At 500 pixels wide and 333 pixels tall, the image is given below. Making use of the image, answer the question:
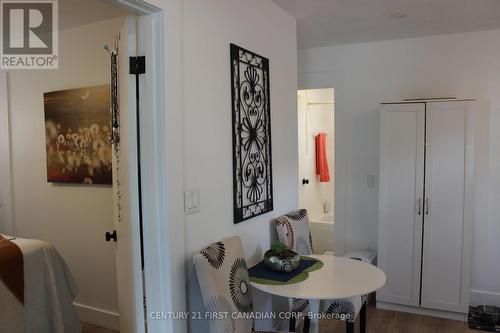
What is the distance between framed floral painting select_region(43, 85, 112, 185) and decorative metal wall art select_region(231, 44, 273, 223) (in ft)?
3.92

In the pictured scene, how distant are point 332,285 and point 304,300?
2.83ft

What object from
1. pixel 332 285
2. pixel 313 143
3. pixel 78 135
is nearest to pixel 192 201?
pixel 332 285

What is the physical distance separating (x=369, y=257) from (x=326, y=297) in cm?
207

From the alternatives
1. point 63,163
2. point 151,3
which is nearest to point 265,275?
point 151,3

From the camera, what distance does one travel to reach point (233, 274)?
2164 millimetres

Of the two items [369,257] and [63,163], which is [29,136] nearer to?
[63,163]

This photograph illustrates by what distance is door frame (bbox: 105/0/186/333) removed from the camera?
189cm

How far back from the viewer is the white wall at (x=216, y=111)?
→ 2.09 meters

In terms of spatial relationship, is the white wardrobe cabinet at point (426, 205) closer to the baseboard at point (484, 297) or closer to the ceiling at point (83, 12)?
the baseboard at point (484, 297)

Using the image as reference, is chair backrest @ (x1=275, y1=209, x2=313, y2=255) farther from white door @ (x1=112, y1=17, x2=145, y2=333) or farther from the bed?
the bed

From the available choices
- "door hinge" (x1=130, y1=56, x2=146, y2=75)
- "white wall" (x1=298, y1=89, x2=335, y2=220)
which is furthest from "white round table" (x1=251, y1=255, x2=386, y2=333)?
"white wall" (x1=298, y1=89, x2=335, y2=220)

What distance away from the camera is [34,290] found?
2.81 m

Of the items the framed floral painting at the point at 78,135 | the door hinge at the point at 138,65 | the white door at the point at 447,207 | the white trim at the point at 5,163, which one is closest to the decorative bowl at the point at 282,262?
the door hinge at the point at 138,65

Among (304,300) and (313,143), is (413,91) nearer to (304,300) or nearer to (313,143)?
(313,143)
